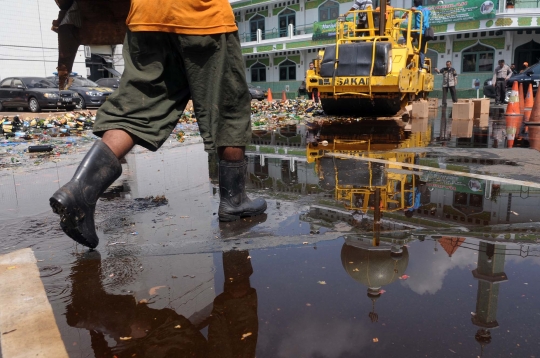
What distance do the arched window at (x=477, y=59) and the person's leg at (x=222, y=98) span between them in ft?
96.6

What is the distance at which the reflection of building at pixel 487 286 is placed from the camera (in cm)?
174

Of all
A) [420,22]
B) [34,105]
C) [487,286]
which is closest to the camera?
[487,286]

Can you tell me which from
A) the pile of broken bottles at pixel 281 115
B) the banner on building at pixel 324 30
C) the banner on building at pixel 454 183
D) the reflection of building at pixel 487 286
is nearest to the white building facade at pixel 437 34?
the banner on building at pixel 324 30

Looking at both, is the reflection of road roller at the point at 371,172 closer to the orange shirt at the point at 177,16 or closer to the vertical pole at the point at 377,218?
the vertical pole at the point at 377,218

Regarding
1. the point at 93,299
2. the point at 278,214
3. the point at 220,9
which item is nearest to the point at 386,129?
the point at 278,214

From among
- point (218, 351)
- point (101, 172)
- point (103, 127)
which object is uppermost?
point (103, 127)

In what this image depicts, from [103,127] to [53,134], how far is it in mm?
7426

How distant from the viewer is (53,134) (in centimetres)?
917

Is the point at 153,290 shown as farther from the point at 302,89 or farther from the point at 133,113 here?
the point at 302,89

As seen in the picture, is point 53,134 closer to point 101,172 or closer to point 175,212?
point 175,212

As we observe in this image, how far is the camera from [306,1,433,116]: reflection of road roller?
31.8 ft

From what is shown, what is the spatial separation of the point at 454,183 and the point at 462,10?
27.1 m

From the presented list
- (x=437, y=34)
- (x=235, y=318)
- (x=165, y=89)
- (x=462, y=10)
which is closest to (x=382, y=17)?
(x=165, y=89)

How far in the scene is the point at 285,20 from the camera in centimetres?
3875
